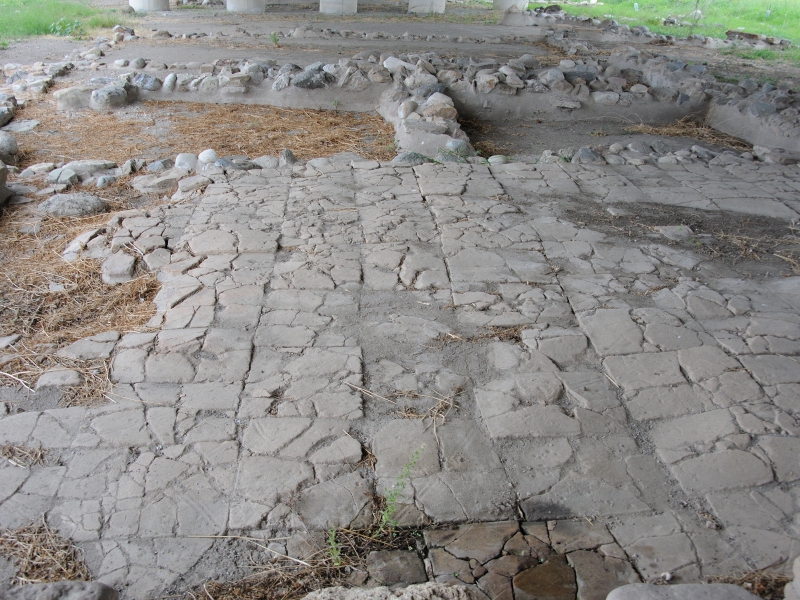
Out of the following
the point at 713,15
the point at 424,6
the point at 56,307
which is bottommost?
the point at 56,307

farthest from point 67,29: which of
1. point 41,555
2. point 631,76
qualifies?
point 41,555

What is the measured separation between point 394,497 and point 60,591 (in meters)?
1.13

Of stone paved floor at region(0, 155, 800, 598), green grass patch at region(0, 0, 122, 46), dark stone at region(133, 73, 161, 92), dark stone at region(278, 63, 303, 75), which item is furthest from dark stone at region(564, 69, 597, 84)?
green grass patch at region(0, 0, 122, 46)

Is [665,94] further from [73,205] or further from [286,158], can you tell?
[73,205]

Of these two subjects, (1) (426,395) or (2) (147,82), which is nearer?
(1) (426,395)

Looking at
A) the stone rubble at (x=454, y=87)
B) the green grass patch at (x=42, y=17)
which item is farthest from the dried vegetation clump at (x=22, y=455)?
the green grass patch at (x=42, y=17)

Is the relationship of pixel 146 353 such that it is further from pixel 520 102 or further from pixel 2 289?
pixel 520 102

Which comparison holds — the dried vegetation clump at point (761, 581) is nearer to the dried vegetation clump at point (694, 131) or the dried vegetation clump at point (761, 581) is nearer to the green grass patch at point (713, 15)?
the dried vegetation clump at point (694, 131)

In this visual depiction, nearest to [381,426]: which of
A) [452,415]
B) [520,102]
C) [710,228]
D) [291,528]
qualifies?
[452,415]

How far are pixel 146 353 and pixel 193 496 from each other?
1051 mm

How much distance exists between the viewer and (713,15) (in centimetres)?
1839

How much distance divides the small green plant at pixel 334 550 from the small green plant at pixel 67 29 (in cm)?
1269

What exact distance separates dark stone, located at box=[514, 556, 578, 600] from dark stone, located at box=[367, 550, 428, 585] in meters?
0.33

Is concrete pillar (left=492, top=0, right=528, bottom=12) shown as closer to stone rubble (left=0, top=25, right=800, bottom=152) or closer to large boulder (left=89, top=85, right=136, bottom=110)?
stone rubble (left=0, top=25, right=800, bottom=152)
